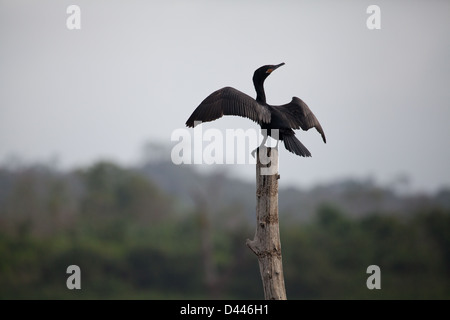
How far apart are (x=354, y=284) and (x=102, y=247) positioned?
1521 centimetres

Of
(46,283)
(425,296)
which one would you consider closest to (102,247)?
(46,283)

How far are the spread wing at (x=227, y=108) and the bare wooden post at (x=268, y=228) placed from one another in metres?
0.85

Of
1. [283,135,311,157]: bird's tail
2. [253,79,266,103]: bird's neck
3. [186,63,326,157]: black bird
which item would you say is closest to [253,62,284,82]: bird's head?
[253,79,266,103]: bird's neck

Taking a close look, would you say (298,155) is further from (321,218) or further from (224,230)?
(224,230)

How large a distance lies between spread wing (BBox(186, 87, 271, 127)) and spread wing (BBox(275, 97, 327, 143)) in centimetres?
43

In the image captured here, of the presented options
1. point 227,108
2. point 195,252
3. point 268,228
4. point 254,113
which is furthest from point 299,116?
point 195,252

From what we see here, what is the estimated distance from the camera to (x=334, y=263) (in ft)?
130

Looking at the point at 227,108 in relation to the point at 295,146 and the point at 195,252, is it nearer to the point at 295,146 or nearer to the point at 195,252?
the point at 295,146

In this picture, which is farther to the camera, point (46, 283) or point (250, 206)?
point (250, 206)

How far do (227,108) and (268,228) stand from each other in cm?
188

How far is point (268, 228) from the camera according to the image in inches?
343

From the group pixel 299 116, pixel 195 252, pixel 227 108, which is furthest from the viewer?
pixel 195 252

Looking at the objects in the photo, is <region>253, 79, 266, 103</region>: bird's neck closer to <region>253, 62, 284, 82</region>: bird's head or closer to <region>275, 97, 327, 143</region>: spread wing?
<region>253, 62, 284, 82</region>: bird's head

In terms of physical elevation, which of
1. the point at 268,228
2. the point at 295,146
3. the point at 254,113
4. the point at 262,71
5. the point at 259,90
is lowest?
the point at 268,228
